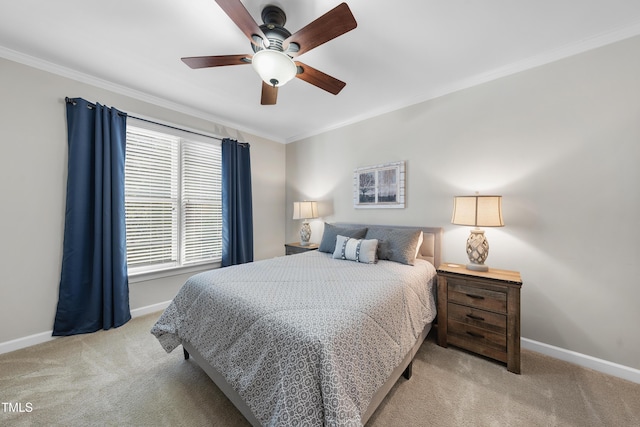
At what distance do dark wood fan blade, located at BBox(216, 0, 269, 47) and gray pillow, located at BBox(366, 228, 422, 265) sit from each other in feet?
6.81

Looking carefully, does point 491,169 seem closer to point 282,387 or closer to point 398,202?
point 398,202

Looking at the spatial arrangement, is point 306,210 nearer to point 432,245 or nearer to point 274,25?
point 432,245

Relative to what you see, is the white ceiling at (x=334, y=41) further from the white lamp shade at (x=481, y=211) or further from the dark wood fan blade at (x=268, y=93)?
the white lamp shade at (x=481, y=211)

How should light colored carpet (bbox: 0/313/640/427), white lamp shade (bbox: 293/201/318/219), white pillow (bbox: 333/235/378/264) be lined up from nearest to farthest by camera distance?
light colored carpet (bbox: 0/313/640/427) < white pillow (bbox: 333/235/378/264) < white lamp shade (bbox: 293/201/318/219)

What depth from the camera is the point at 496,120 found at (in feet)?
7.56

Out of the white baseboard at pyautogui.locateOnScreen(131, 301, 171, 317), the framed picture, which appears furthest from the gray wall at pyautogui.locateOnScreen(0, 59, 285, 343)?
the framed picture

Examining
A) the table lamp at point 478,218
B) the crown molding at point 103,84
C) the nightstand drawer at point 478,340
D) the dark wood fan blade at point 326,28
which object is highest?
the crown molding at point 103,84

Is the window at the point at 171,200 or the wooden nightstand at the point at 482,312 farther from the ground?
the window at the point at 171,200

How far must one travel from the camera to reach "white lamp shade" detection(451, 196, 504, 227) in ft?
6.64

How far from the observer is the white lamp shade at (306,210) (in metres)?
3.67

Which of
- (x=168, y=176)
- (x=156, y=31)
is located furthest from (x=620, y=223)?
(x=168, y=176)

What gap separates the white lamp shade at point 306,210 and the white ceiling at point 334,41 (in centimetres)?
153

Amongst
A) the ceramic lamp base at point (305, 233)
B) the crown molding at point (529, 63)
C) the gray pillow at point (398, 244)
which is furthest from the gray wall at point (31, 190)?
the crown molding at point (529, 63)

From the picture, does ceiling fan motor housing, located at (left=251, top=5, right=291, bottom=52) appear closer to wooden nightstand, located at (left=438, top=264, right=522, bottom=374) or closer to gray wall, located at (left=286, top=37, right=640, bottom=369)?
gray wall, located at (left=286, top=37, right=640, bottom=369)
